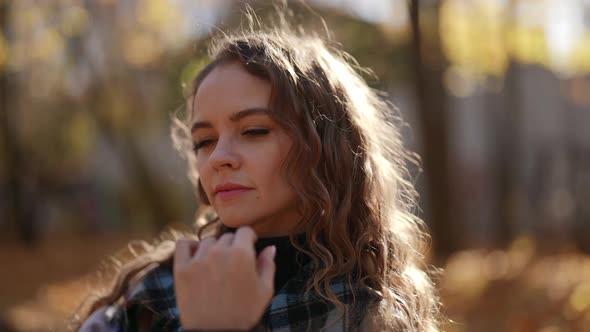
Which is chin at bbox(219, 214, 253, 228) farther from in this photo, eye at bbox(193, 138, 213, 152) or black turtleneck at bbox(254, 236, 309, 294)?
eye at bbox(193, 138, 213, 152)

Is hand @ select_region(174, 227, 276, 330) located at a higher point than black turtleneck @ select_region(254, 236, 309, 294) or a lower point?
lower

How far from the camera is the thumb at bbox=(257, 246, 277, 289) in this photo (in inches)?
59.0

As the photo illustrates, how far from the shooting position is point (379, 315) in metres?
1.75

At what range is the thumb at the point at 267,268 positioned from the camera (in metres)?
1.50

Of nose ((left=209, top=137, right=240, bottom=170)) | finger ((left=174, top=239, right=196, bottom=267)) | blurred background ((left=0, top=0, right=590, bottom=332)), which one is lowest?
finger ((left=174, top=239, right=196, bottom=267))

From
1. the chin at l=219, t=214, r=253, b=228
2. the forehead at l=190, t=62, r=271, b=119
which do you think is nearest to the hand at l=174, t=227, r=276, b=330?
the chin at l=219, t=214, r=253, b=228

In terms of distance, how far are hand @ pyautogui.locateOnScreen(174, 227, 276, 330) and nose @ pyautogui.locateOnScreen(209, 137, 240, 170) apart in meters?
0.30

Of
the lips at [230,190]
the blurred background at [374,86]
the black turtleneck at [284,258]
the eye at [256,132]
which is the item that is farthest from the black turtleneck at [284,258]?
the blurred background at [374,86]

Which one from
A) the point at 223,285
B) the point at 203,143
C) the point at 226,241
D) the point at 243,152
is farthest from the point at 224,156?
the point at 223,285

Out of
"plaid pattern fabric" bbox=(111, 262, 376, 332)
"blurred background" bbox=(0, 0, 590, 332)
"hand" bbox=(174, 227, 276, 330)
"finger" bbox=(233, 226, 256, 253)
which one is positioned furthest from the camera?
"blurred background" bbox=(0, 0, 590, 332)

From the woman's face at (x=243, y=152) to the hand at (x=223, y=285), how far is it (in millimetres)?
283

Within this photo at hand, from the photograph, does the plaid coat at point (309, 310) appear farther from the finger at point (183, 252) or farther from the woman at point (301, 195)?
the finger at point (183, 252)

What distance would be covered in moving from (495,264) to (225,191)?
4.83m

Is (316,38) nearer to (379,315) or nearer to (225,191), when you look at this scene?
(225,191)
